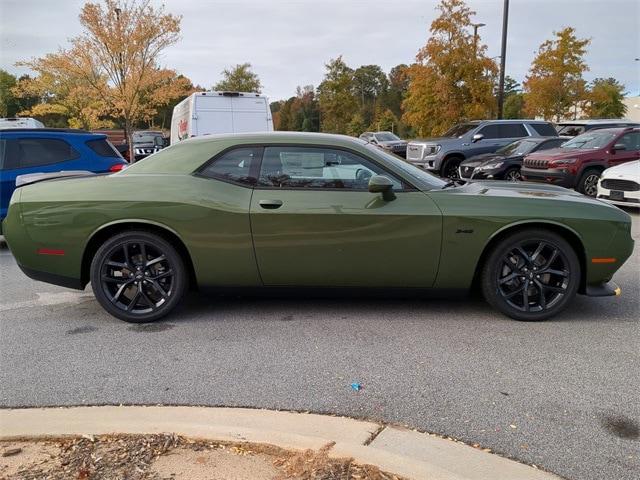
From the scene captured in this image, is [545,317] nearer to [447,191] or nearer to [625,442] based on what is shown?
[447,191]

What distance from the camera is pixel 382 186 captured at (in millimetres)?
4102

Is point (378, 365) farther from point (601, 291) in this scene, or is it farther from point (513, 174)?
point (513, 174)

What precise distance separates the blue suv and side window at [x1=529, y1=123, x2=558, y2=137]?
12.3 m

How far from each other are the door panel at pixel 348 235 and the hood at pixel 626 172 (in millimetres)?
6918

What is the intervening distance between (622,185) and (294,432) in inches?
354

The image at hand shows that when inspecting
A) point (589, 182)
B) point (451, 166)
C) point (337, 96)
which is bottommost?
point (589, 182)

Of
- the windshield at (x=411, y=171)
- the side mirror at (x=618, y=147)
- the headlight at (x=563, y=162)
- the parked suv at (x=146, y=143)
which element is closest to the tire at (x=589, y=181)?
the headlight at (x=563, y=162)

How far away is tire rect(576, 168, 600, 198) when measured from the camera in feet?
36.1

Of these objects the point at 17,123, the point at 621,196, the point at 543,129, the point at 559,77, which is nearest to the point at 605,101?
the point at 559,77

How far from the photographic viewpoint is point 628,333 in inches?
160

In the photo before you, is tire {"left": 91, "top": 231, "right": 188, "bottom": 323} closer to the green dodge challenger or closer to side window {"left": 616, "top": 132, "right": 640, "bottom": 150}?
the green dodge challenger

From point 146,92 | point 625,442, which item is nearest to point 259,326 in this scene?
point 625,442

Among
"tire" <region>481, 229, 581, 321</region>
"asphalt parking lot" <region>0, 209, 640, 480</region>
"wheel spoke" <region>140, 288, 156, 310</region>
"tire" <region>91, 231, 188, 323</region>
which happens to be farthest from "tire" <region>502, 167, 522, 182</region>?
"wheel spoke" <region>140, 288, 156, 310</region>

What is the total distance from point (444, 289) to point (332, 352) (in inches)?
44.2
